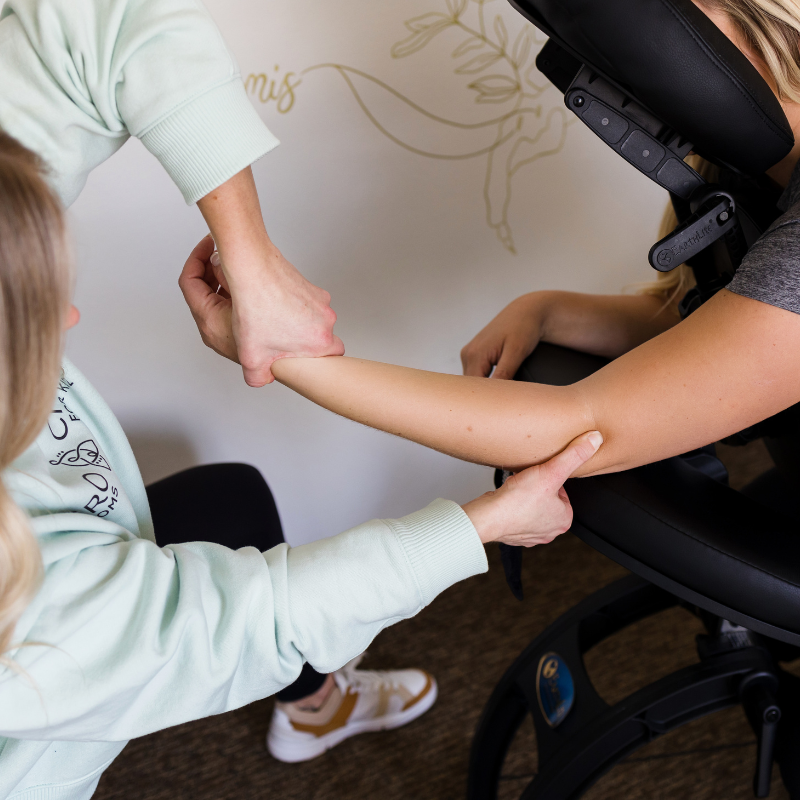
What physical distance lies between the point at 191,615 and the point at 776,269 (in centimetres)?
62

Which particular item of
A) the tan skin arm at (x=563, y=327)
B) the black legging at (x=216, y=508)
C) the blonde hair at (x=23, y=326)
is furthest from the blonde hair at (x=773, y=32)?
the black legging at (x=216, y=508)

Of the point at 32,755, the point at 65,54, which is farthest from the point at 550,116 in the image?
the point at 32,755

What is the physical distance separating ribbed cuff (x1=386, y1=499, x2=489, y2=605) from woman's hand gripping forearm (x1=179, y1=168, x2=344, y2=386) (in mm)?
214

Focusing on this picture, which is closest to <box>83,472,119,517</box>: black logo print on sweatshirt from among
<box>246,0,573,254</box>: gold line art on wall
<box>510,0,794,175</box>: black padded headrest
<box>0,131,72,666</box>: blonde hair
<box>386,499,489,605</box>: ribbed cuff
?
<box>0,131,72,666</box>: blonde hair

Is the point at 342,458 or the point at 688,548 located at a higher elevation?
the point at 688,548

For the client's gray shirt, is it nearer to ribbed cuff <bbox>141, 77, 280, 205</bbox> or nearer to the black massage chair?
the black massage chair

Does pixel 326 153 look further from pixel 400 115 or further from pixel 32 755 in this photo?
pixel 32 755

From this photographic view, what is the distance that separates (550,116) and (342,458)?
2.85 ft

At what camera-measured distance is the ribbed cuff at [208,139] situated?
0.63 meters

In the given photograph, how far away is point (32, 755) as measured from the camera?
0.68 meters

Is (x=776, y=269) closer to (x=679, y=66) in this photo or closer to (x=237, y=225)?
(x=679, y=66)

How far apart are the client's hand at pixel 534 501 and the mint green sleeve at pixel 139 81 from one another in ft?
1.41

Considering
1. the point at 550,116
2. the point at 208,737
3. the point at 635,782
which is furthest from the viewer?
the point at 550,116

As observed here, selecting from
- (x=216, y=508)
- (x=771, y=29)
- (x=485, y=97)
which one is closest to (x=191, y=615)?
(x=216, y=508)
